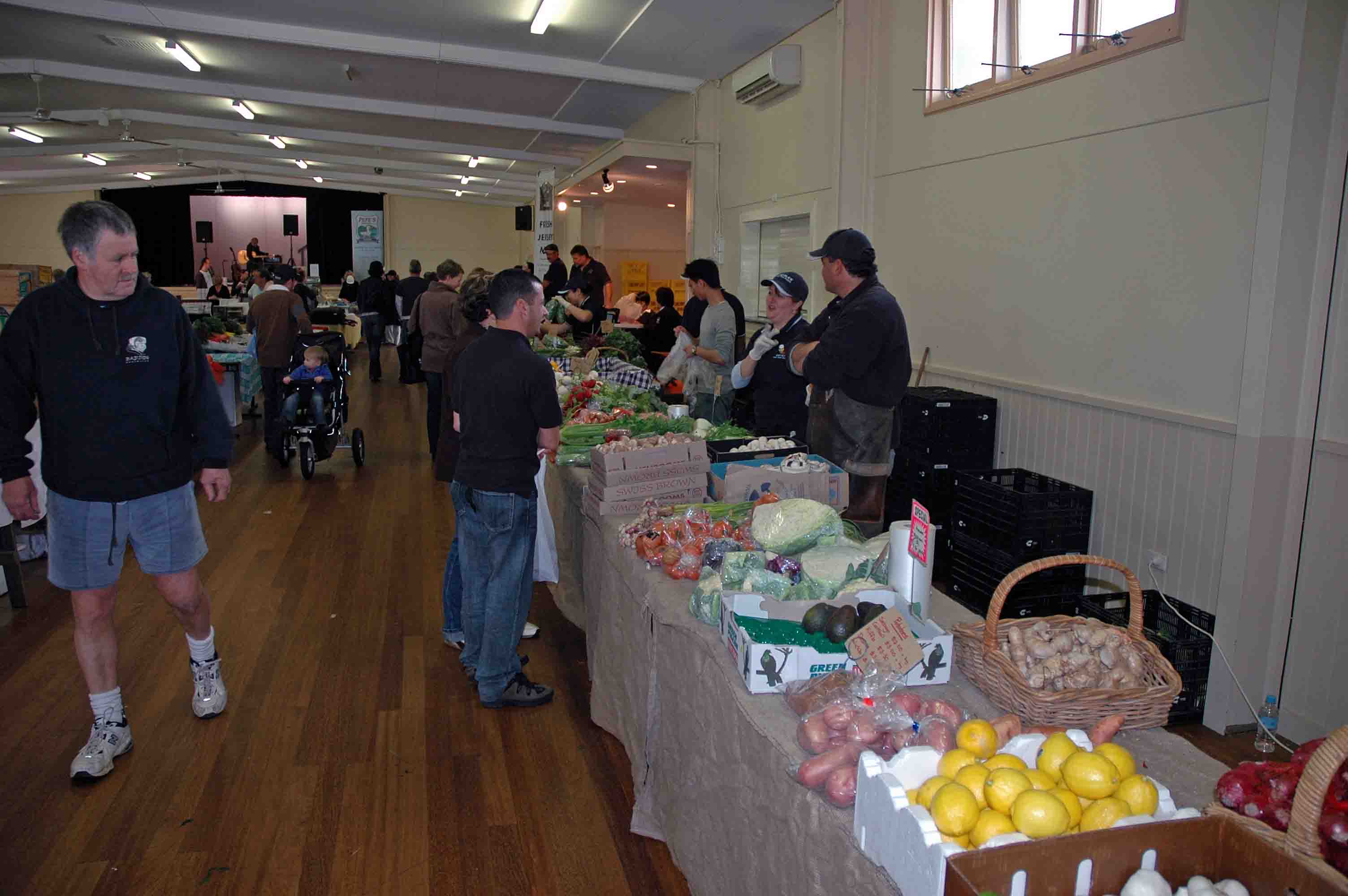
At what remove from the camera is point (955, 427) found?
17.1 ft

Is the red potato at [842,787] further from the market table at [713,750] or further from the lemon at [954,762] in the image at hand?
the lemon at [954,762]

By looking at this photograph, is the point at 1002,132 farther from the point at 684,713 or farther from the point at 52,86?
the point at 52,86

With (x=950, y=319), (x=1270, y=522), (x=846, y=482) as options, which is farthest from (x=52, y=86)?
(x=1270, y=522)

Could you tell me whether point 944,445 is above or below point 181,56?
below

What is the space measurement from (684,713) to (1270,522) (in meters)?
2.55

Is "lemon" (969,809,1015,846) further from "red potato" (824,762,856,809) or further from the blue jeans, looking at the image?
the blue jeans

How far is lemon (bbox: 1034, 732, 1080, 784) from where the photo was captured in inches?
59.6

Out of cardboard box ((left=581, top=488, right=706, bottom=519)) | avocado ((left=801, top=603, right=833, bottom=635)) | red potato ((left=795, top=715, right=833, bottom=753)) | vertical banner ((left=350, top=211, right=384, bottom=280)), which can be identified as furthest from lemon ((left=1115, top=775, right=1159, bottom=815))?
vertical banner ((left=350, top=211, right=384, bottom=280))

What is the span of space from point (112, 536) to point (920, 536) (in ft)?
8.19

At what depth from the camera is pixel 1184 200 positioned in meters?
3.91

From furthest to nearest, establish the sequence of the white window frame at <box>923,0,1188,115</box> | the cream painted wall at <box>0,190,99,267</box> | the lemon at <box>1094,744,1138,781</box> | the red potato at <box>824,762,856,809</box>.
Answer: the cream painted wall at <box>0,190,99,267</box>
the white window frame at <box>923,0,1188,115</box>
the red potato at <box>824,762,856,809</box>
the lemon at <box>1094,744,1138,781</box>

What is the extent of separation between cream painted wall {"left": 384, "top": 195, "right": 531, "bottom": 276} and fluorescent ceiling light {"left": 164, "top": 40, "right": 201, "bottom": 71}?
16160 mm

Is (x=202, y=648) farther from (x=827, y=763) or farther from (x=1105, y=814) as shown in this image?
(x=1105, y=814)

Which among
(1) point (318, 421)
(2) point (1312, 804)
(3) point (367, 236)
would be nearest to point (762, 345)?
(2) point (1312, 804)
